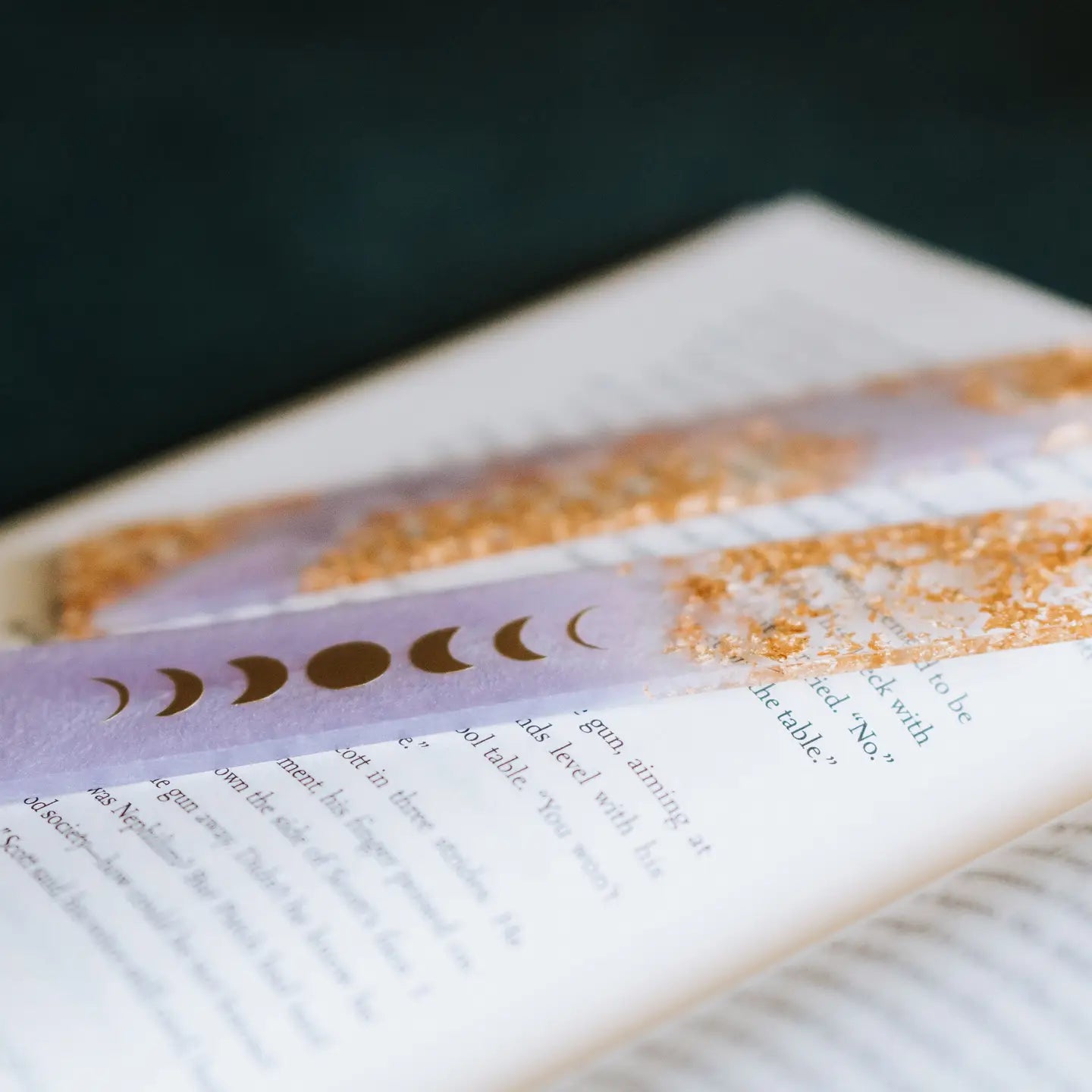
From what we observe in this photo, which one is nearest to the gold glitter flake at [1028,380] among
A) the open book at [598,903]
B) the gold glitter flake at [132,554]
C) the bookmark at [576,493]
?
the bookmark at [576,493]

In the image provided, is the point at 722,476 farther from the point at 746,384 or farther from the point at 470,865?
the point at 470,865

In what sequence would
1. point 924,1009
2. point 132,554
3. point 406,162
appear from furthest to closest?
point 406,162 < point 132,554 < point 924,1009

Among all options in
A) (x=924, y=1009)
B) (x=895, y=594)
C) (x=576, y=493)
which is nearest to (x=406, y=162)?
(x=576, y=493)

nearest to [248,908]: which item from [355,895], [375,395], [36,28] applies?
[355,895]

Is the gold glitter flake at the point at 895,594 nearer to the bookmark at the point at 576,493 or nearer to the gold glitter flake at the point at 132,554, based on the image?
the bookmark at the point at 576,493

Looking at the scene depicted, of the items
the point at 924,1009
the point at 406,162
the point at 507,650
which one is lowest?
the point at 924,1009

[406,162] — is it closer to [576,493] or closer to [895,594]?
[576,493]

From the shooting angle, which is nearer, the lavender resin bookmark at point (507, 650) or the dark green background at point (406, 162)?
the lavender resin bookmark at point (507, 650)
